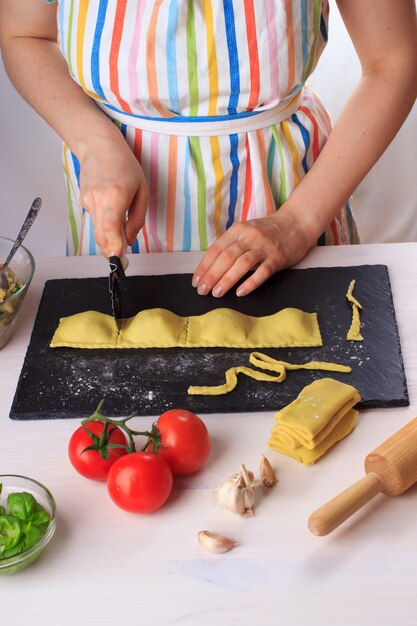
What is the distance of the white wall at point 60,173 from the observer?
277 centimetres

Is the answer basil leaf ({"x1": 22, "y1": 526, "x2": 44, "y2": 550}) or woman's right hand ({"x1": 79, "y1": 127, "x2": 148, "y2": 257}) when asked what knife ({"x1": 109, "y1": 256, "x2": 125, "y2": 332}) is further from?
basil leaf ({"x1": 22, "y1": 526, "x2": 44, "y2": 550})

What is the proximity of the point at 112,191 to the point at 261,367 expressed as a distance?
0.44m

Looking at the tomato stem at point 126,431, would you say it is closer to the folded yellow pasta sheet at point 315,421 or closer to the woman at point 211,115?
the folded yellow pasta sheet at point 315,421

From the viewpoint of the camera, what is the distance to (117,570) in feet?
3.50

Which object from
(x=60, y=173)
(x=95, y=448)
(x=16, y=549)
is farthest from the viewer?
(x=60, y=173)

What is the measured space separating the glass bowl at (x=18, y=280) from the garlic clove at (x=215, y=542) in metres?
0.55

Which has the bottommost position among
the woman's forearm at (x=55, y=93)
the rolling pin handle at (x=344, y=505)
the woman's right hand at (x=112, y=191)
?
the rolling pin handle at (x=344, y=505)

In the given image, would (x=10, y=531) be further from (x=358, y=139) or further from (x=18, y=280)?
(x=358, y=139)

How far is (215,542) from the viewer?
1.08m

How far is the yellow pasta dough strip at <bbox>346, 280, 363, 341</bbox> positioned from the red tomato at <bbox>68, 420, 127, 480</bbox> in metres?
0.46

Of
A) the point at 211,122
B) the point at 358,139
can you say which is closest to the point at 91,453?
the point at 211,122

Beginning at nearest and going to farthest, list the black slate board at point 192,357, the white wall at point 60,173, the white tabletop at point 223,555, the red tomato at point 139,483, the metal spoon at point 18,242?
the white tabletop at point 223,555 < the red tomato at point 139,483 < the black slate board at point 192,357 < the metal spoon at point 18,242 < the white wall at point 60,173

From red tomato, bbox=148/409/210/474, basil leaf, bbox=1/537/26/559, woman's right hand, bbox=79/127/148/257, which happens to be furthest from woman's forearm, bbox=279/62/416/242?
basil leaf, bbox=1/537/26/559

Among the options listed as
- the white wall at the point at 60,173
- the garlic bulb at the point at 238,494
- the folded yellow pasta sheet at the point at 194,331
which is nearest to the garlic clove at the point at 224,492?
the garlic bulb at the point at 238,494
